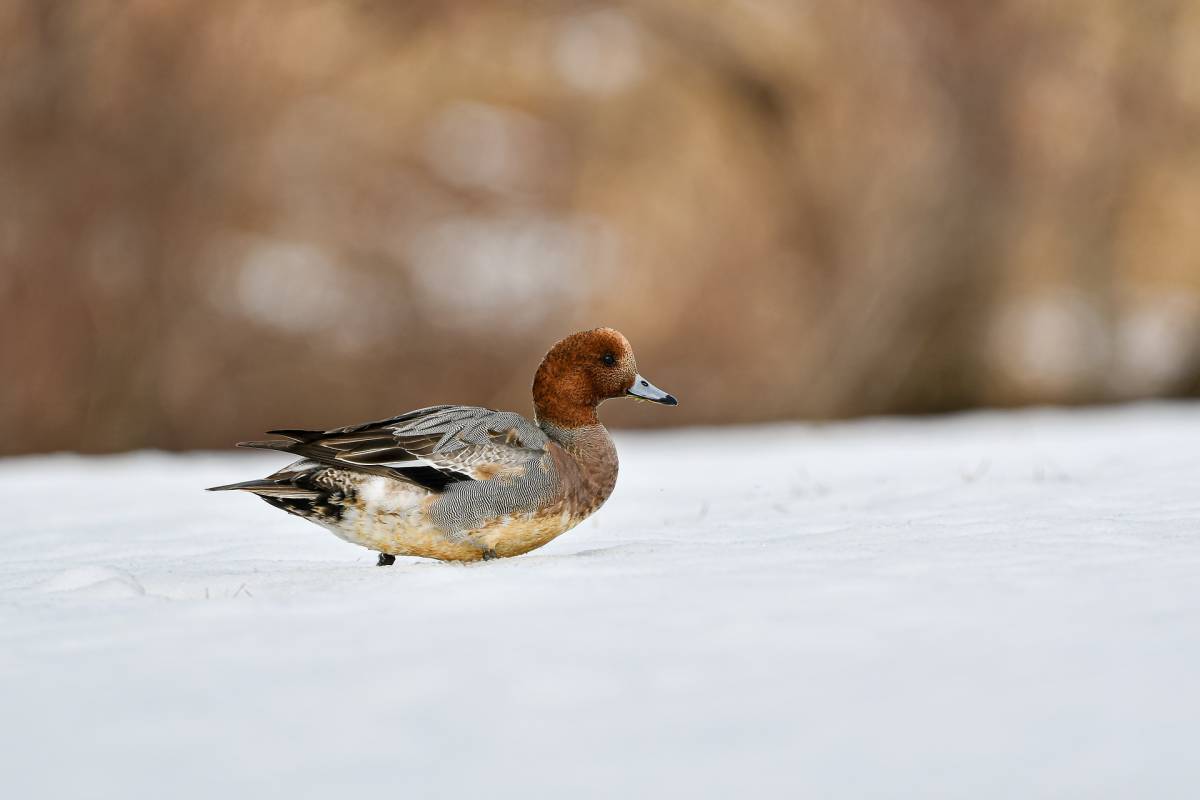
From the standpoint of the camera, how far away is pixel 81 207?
39.9ft

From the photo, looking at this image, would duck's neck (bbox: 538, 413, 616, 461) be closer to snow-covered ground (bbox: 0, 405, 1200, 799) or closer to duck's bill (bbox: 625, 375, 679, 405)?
duck's bill (bbox: 625, 375, 679, 405)

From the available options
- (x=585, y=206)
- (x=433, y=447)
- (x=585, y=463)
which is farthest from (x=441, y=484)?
(x=585, y=206)

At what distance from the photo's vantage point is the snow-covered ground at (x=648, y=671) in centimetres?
208

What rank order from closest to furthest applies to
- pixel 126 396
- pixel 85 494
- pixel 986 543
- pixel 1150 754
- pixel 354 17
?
pixel 1150 754 < pixel 986 543 < pixel 85 494 < pixel 126 396 < pixel 354 17

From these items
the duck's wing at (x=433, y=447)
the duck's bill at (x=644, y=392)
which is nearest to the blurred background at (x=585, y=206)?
the duck's bill at (x=644, y=392)

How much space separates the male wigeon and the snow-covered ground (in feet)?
0.45

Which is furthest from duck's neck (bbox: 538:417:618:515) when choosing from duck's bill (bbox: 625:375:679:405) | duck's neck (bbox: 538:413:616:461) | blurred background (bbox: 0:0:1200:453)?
blurred background (bbox: 0:0:1200:453)

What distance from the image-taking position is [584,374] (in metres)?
4.04

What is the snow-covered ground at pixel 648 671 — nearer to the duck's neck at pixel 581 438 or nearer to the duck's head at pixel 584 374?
the duck's neck at pixel 581 438

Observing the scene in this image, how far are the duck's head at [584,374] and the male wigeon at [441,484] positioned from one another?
0.48 ft

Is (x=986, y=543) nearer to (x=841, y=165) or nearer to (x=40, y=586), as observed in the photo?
(x=40, y=586)

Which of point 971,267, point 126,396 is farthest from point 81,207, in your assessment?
point 971,267

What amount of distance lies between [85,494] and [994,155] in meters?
10.1

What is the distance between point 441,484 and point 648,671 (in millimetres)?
1332
